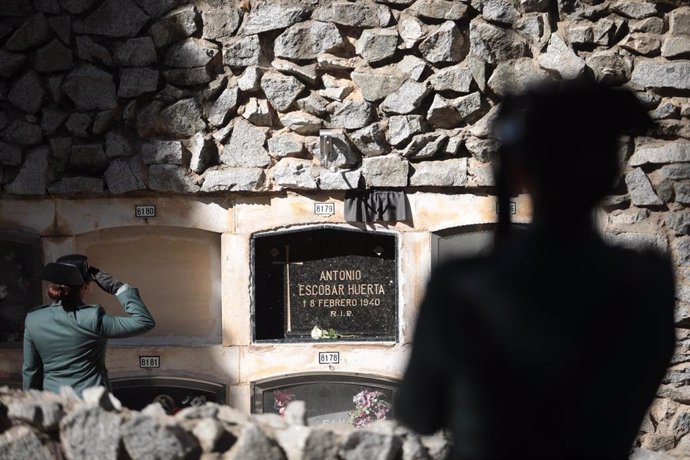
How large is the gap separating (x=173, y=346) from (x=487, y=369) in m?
5.13

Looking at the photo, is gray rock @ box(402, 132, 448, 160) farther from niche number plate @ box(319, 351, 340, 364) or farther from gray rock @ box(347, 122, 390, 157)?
niche number plate @ box(319, 351, 340, 364)

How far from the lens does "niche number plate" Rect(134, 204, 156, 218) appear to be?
6078 millimetres

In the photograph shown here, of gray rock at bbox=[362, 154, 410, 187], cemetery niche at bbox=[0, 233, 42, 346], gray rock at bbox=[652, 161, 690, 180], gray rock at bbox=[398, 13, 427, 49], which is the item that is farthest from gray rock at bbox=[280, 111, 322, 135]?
gray rock at bbox=[652, 161, 690, 180]

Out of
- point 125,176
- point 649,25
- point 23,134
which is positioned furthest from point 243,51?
point 649,25

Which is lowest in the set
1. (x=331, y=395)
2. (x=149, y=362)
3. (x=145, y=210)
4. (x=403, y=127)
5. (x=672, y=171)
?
(x=331, y=395)

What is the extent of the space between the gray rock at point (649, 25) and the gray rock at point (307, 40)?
1807 millimetres

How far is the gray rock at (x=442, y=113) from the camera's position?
19.1 feet

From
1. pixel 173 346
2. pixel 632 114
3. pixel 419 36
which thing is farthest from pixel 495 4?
pixel 632 114

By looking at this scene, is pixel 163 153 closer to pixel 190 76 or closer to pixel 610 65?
pixel 190 76

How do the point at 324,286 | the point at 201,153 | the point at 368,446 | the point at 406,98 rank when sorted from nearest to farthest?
the point at 368,446 < the point at 406,98 < the point at 201,153 < the point at 324,286

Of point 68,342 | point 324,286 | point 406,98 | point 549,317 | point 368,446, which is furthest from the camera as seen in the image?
point 324,286

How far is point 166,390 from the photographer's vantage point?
6.13 m

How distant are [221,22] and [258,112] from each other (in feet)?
2.06

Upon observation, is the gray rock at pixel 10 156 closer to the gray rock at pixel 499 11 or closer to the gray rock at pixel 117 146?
the gray rock at pixel 117 146
